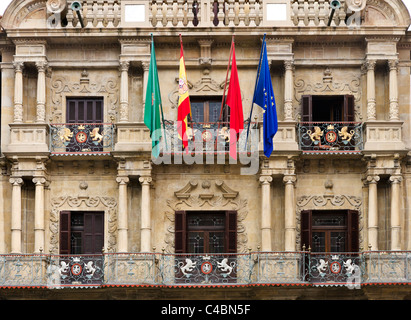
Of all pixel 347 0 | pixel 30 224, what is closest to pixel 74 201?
pixel 30 224

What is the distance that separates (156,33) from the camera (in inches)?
1431

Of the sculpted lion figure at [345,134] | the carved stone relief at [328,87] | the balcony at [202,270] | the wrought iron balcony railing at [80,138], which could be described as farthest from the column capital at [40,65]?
the sculpted lion figure at [345,134]

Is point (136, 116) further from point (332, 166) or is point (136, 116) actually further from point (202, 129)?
point (332, 166)

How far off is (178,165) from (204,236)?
2.36 m

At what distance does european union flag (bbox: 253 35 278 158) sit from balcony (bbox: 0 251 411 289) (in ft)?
11.3

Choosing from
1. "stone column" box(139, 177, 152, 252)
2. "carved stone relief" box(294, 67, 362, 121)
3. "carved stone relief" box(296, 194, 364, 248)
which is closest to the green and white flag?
"stone column" box(139, 177, 152, 252)

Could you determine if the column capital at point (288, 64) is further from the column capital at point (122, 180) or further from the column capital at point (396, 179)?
the column capital at point (122, 180)

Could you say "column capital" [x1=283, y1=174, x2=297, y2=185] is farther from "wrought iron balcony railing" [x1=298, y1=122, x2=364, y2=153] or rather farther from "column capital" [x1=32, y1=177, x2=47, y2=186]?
"column capital" [x1=32, y1=177, x2=47, y2=186]

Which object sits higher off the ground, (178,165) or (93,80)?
(93,80)

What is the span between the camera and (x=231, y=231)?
1411 inches

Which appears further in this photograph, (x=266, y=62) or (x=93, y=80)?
(x=93, y=80)

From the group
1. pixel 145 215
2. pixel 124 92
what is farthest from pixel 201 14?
pixel 145 215

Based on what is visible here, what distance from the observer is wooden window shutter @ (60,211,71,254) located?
117 ft
